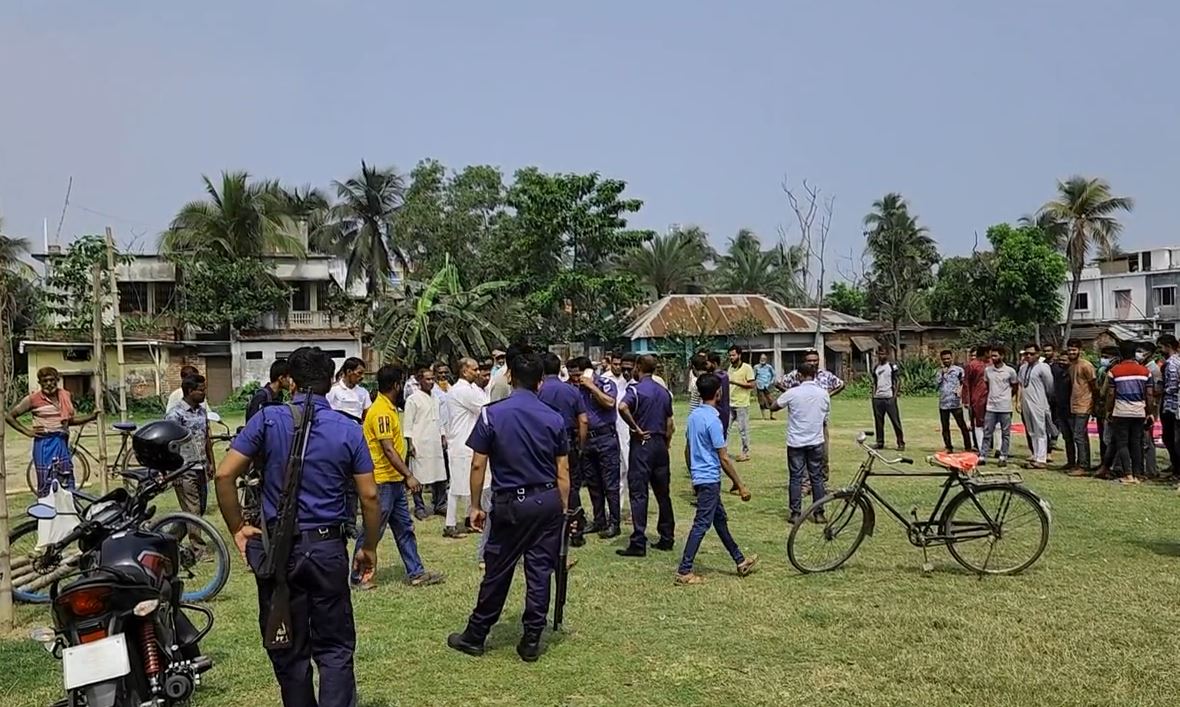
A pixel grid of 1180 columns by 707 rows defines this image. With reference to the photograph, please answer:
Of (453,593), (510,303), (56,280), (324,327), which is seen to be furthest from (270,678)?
(324,327)

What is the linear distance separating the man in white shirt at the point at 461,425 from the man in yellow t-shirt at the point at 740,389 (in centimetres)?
586

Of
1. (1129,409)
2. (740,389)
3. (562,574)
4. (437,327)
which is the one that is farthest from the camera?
(437,327)

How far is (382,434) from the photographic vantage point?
7.02 m

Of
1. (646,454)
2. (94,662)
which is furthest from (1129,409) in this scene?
(94,662)

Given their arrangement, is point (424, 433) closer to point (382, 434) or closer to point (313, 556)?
point (382, 434)

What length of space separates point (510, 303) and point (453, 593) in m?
27.0

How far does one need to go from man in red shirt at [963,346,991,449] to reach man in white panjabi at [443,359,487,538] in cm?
819

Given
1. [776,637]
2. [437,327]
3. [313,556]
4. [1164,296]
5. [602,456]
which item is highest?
[1164,296]

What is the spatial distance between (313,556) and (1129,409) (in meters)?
11.1

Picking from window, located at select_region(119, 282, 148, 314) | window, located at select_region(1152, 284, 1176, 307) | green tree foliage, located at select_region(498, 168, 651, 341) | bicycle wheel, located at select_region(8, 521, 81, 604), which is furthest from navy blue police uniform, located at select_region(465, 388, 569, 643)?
window, located at select_region(1152, 284, 1176, 307)

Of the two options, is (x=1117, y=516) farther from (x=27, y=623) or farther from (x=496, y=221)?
(x=496, y=221)

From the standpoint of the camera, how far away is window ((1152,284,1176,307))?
44219mm

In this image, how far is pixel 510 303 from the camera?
33594 millimetres

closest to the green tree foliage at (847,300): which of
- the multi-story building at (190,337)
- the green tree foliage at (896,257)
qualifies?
the green tree foliage at (896,257)
